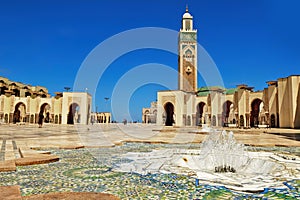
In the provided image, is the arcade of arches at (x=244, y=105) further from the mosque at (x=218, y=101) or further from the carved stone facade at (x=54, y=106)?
the carved stone facade at (x=54, y=106)

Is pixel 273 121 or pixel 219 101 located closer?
pixel 273 121

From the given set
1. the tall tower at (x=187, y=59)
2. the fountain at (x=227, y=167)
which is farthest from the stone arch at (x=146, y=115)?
the fountain at (x=227, y=167)

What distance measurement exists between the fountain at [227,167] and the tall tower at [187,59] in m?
28.7

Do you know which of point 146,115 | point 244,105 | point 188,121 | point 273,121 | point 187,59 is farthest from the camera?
point 146,115

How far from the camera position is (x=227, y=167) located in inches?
125

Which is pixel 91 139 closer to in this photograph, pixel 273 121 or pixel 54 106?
pixel 273 121

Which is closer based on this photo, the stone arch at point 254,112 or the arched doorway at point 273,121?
the arched doorway at point 273,121

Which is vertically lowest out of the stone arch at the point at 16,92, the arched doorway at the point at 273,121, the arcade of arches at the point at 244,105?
the arched doorway at the point at 273,121

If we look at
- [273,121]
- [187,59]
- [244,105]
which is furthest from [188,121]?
[187,59]

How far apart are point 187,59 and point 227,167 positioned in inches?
1219

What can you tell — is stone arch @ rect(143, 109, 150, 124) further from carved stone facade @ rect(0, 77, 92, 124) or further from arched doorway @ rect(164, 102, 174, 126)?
arched doorway @ rect(164, 102, 174, 126)

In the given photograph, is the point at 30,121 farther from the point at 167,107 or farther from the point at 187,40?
the point at 187,40

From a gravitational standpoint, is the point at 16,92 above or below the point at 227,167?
above

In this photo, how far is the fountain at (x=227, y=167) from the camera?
2.24 meters
